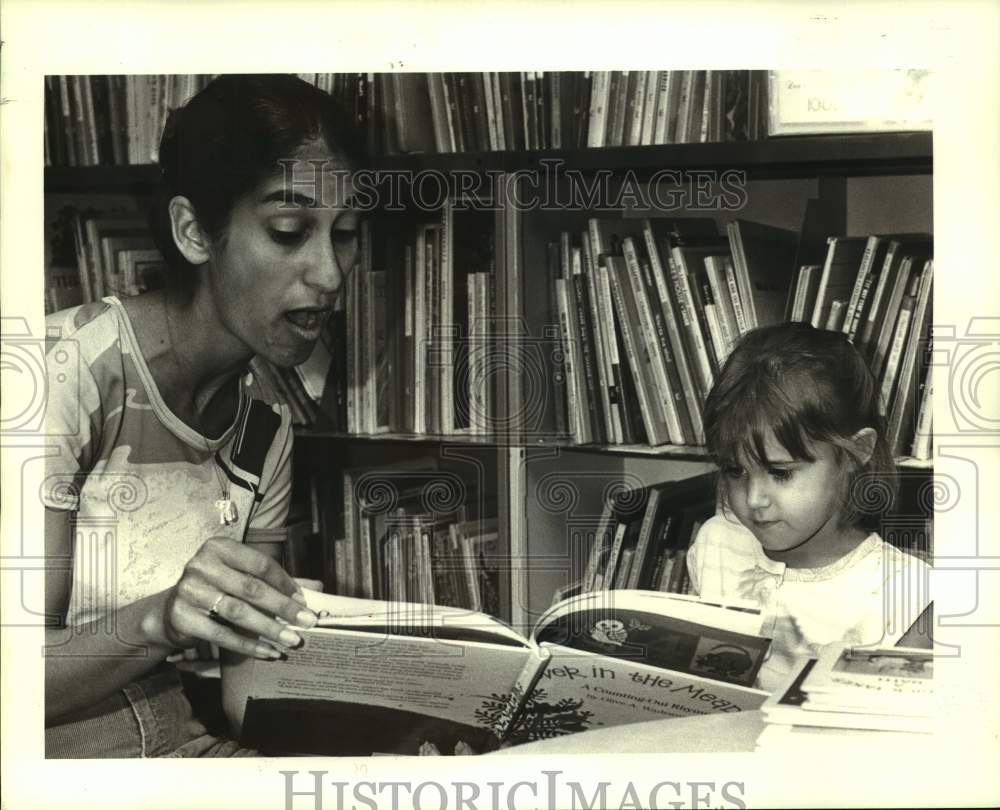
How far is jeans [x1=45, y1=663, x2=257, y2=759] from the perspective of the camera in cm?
161

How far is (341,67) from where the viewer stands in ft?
5.14

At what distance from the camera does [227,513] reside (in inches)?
63.3

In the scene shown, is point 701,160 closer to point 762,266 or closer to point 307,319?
point 762,266

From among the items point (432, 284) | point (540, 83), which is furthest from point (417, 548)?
point (540, 83)

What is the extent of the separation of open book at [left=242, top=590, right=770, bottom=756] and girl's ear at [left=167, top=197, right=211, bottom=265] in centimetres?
51

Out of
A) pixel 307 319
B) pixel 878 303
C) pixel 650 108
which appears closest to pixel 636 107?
pixel 650 108

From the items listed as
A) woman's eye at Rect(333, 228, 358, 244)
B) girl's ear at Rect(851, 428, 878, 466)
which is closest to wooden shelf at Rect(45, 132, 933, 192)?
woman's eye at Rect(333, 228, 358, 244)

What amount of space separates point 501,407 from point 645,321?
24 centimetres

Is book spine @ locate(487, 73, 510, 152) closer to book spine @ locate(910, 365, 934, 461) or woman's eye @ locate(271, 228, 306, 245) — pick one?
woman's eye @ locate(271, 228, 306, 245)

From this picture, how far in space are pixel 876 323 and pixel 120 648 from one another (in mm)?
1149

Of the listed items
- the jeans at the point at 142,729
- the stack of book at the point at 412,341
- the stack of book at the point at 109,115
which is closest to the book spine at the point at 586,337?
the stack of book at the point at 412,341

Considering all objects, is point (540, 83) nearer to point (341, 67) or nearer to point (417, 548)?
point (341, 67)

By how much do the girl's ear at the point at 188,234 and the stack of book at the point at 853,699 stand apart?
1.01 m

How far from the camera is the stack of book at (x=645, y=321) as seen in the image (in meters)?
1.59
